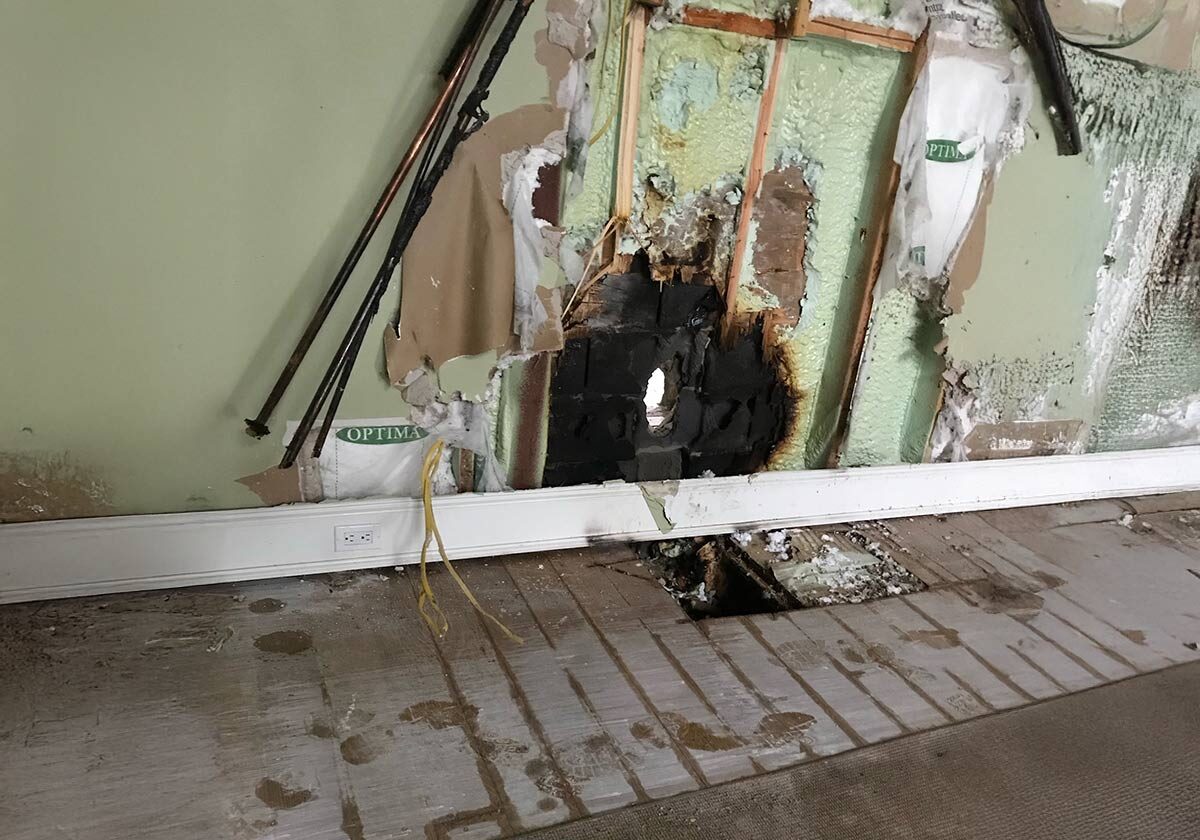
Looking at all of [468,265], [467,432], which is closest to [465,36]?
[468,265]

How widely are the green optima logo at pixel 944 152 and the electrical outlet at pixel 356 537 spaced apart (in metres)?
1.70

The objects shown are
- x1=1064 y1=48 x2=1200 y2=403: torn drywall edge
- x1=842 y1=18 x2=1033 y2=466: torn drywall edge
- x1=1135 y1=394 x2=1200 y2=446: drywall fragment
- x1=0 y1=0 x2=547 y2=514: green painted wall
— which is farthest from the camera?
x1=1135 y1=394 x2=1200 y2=446: drywall fragment

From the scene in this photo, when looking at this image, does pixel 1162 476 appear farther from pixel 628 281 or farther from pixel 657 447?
pixel 628 281

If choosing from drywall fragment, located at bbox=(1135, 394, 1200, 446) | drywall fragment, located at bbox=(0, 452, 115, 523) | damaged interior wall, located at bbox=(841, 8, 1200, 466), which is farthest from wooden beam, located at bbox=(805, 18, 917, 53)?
drywall fragment, located at bbox=(0, 452, 115, 523)

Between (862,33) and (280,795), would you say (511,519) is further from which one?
(862,33)

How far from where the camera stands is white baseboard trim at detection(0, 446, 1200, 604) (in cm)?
169

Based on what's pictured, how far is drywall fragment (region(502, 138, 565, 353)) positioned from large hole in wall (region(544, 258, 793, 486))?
118 millimetres

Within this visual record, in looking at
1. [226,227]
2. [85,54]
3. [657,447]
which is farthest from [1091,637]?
[85,54]

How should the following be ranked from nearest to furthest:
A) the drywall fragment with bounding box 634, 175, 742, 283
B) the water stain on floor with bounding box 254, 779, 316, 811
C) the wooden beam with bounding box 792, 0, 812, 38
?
the water stain on floor with bounding box 254, 779, 316, 811
the wooden beam with bounding box 792, 0, 812, 38
the drywall fragment with bounding box 634, 175, 742, 283

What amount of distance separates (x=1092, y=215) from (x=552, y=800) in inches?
89.0

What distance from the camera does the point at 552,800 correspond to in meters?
1.35

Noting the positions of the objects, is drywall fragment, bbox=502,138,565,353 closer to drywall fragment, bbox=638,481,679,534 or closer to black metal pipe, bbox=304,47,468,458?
black metal pipe, bbox=304,47,468,458

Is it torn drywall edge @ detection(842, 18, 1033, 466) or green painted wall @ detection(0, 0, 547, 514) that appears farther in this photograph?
torn drywall edge @ detection(842, 18, 1033, 466)

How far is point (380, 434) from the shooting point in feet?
6.18
